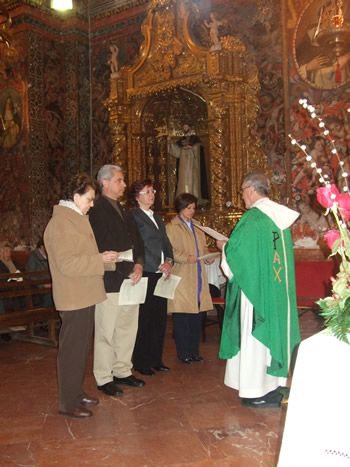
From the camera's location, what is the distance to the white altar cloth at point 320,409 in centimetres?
160

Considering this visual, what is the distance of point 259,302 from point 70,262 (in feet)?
4.76

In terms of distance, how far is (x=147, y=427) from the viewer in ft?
12.1

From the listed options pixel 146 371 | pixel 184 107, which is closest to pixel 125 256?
pixel 146 371

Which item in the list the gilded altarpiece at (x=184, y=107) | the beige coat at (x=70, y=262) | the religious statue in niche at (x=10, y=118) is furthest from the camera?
the religious statue in niche at (x=10, y=118)

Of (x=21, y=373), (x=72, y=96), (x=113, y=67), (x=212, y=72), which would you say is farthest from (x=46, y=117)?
(x=21, y=373)

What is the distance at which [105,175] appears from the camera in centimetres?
454

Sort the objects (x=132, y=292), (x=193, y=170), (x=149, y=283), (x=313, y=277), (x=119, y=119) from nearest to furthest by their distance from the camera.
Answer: (x=132, y=292)
(x=149, y=283)
(x=313, y=277)
(x=193, y=170)
(x=119, y=119)

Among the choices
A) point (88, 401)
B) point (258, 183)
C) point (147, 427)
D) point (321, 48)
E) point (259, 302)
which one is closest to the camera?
point (147, 427)

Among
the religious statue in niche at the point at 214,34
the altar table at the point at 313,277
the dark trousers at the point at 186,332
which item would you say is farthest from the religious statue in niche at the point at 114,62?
the dark trousers at the point at 186,332

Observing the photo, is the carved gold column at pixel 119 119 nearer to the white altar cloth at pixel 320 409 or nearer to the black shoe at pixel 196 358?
the black shoe at pixel 196 358

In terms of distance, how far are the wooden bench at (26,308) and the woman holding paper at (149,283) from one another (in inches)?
73.8

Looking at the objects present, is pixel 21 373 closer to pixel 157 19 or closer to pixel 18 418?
pixel 18 418

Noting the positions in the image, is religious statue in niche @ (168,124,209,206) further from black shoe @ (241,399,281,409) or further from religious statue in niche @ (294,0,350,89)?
black shoe @ (241,399,281,409)

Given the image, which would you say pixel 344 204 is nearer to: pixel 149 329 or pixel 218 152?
pixel 149 329
